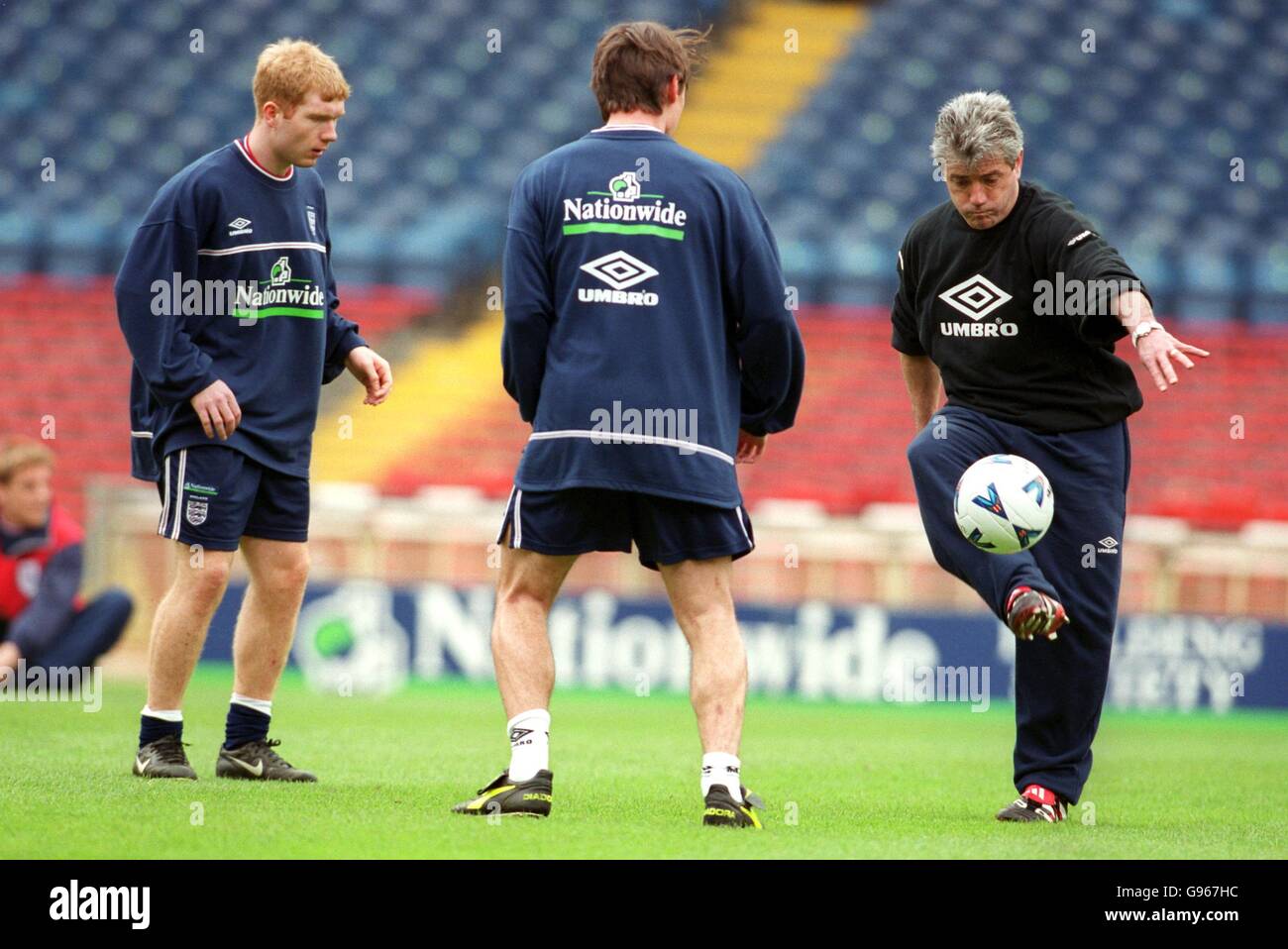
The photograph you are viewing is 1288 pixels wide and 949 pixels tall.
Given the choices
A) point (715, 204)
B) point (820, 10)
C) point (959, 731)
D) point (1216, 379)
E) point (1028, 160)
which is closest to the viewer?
point (715, 204)

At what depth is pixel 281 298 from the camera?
17.7 ft

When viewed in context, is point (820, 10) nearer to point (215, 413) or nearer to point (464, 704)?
point (464, 704)

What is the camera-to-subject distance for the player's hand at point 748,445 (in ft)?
16.2

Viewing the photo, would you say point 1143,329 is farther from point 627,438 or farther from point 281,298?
point 281,298

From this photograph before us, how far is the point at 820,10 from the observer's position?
730 inches

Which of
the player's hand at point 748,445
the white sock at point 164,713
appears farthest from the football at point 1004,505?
the white sock at point 164,713

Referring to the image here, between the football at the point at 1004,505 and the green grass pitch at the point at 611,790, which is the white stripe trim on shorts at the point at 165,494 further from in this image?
the football at the point at 1004,505

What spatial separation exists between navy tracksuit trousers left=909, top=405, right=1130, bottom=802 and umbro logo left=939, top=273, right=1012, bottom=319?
1.13ft

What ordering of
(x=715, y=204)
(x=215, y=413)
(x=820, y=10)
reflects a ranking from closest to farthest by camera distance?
(x=715, y=204)
(x=215, y=413)
(x=820, y=10)

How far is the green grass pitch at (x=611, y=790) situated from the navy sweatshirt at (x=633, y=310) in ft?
3.08

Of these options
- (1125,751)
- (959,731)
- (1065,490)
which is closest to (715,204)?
(1065,490)

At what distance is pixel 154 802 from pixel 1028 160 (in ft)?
43.0

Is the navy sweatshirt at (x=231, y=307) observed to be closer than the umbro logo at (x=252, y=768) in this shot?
Yes

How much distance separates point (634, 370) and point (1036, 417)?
139cm
